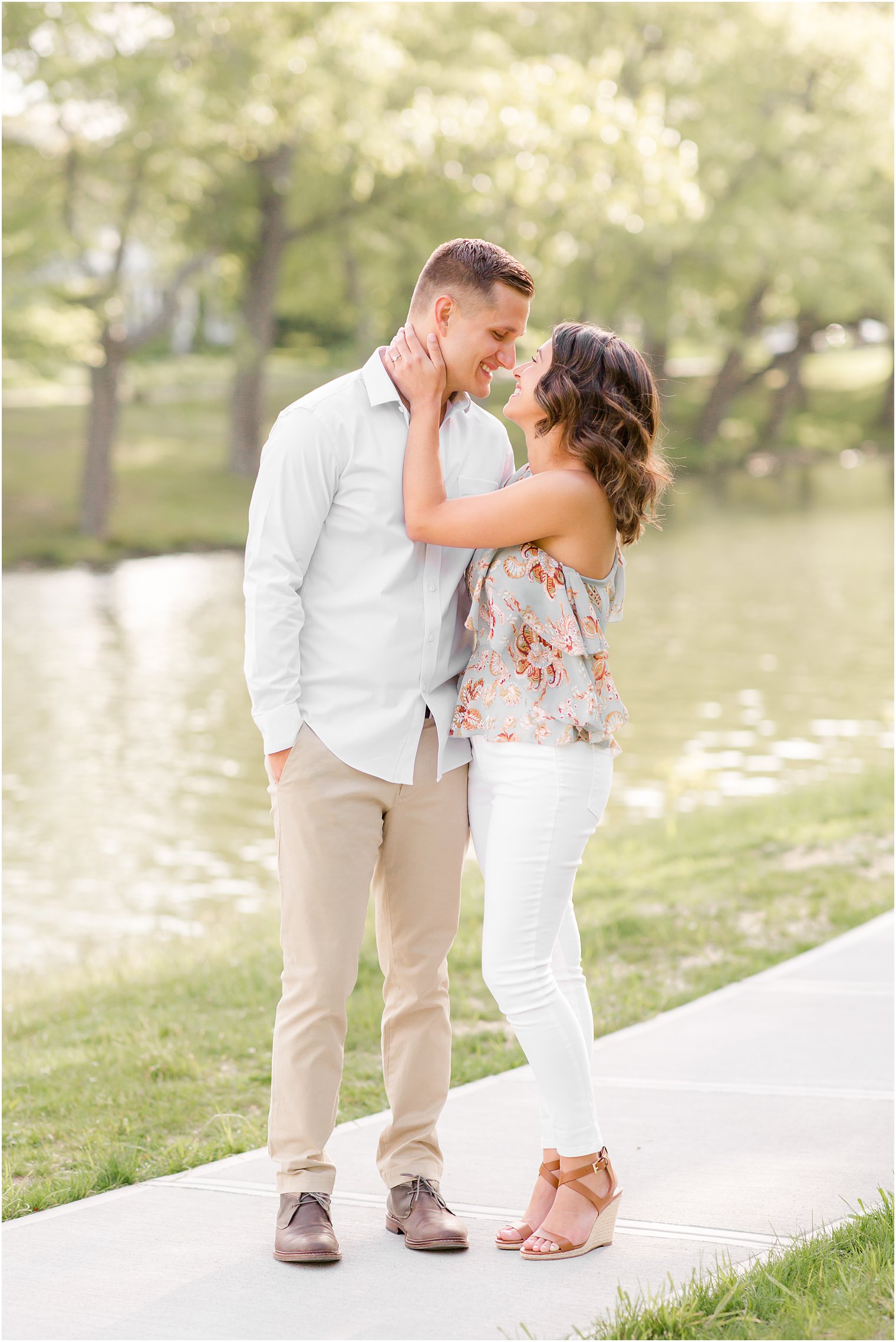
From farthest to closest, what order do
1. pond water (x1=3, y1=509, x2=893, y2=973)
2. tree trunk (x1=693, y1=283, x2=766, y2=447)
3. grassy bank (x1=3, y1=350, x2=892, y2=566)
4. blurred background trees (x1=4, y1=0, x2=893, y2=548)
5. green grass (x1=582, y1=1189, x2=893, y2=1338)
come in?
tree trunk (x1=693, y1=283, x2=766, y2=447)
grassy bank (x1=3, y1=350, x2=892, y2=566)
blurred background trees (x1=4, y1=0, x2=893, y2=548)
pond water (x1=3, y1=509, x2=893, y2=973)
green grass (x1=582, y1=1189, x2=893, y2=1338)

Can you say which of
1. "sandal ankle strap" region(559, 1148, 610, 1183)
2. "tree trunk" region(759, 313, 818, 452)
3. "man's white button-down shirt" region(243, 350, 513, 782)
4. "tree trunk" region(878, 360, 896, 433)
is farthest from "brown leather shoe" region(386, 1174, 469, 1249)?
"tree trunk" region(878, 360, 896, 433)

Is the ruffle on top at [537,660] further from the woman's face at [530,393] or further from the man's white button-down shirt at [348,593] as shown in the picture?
the woman's face at [530,393]

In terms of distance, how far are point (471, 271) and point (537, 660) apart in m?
0.89

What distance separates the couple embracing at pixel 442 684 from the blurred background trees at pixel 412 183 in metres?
21.8

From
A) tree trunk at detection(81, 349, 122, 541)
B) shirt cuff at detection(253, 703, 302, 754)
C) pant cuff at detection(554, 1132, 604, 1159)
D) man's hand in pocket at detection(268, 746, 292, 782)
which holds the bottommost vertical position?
pant cuff at detection(554, 1132, 604, 1159)

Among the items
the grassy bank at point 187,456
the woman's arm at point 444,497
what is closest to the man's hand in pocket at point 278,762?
the woman's arm at point 444,497

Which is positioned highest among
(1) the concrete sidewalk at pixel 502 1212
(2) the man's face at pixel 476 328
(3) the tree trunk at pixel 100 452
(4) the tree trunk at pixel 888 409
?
(4) the tree trunk at pixel 888 409

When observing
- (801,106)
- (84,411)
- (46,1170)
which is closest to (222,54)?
(84,411)

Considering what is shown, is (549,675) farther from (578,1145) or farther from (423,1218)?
(423,1218)

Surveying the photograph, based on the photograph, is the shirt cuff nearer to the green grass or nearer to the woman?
the woman

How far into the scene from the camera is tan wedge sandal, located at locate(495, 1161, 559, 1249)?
3.40m

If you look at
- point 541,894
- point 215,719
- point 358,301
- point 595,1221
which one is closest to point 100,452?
point 358,301

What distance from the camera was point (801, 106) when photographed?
39.0 m

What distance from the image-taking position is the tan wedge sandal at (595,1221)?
3328mm
